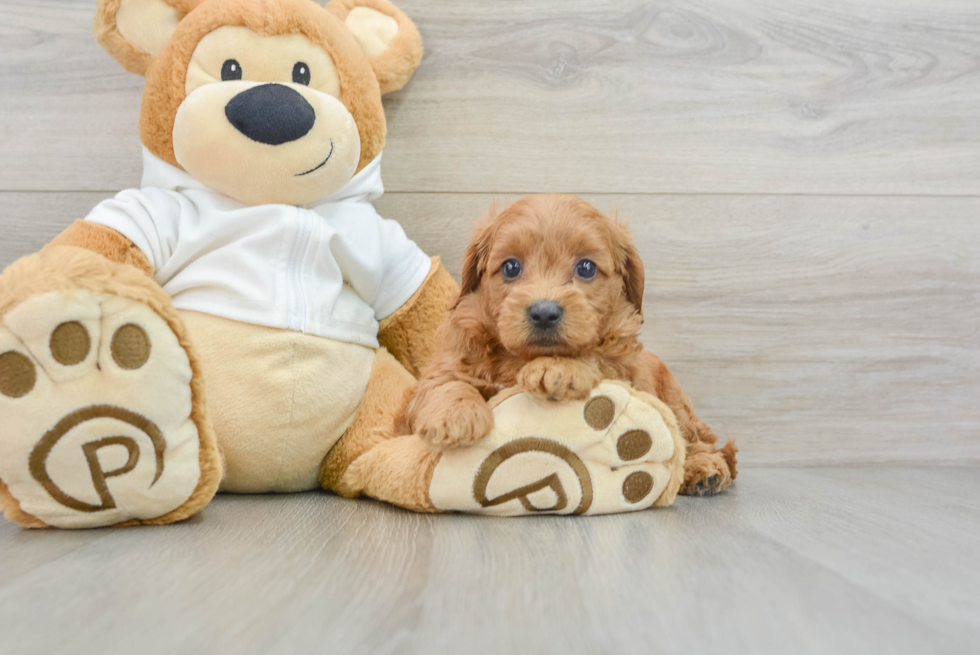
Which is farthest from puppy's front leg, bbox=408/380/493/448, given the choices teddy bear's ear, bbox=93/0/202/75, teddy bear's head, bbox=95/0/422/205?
teddy bear's ear, bbox=93/0/202/75

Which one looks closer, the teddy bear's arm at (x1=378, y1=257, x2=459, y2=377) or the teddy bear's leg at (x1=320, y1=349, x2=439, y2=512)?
the teddy bear's leg at (x1=320, y1=349, x2=439, y2=512)

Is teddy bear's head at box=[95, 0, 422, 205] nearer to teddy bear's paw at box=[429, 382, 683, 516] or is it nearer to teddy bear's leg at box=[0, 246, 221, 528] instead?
teddy bear's leg at box=[0, 246, 221, 528]

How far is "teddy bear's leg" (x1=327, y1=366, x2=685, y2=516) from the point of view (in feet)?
2.77

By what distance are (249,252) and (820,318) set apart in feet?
3.41

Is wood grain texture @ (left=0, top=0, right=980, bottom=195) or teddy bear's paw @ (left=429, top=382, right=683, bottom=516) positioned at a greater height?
wood grain texture @ (left=0, top=0, right=980, bottom=195)

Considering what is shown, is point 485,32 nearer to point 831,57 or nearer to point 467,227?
point 467,227

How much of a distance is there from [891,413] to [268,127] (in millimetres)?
1234

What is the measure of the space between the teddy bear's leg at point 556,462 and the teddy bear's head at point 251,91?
42 cm

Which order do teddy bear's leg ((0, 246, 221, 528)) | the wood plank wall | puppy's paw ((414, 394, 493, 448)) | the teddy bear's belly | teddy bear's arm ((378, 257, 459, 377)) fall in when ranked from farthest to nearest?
1. the wood plank wall
2. teddy bear's arm ((378, 257, 459, 377))
3. the teddy bear's belly
4. puppy's paw ((414, 394, 493, 448))
5. teddy bear's leg ((0, 246, 221, 528))

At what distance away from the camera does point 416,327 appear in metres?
1.13

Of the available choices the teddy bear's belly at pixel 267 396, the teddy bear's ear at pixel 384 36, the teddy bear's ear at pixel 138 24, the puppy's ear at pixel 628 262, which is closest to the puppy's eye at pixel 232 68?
the teddy bear's ear at pixel 138 24

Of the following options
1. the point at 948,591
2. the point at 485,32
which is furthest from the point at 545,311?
the point at 485,32

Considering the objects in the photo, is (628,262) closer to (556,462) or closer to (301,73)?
(556,462)

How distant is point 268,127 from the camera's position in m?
0.92
